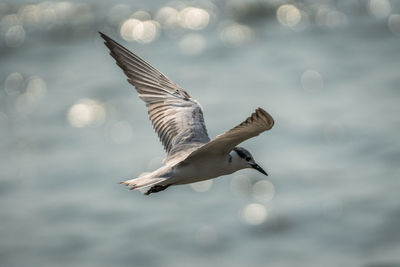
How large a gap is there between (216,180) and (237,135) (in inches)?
728

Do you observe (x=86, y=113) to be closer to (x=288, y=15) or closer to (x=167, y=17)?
(x=167, y=17)

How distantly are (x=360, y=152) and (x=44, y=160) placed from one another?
10.2 metres

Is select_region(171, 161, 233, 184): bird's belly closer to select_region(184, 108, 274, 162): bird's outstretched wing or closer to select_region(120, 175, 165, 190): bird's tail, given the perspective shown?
select_region(184, 108, 274, 162): bird's outstretched wing

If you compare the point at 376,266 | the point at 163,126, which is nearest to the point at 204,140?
the point at 163,126

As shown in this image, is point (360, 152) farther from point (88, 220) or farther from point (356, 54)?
point (88, 220)

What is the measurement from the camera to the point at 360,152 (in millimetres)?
26953

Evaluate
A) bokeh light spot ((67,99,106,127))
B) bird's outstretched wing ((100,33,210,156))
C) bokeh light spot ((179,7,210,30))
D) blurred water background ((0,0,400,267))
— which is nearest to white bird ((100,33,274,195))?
bird's outstretched wing ((100,33,210,156))

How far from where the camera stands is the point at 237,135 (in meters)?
8.20

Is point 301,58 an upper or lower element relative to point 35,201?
upper

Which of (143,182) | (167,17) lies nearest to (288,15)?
(167,17)

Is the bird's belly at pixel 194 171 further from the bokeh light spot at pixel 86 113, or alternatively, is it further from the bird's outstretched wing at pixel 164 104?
the bokeh light spot at pixel 86 113

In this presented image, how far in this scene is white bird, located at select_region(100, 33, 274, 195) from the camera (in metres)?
8.37

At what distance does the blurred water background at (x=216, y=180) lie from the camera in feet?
82.5

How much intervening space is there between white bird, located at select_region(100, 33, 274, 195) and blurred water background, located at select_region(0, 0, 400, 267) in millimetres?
13240
